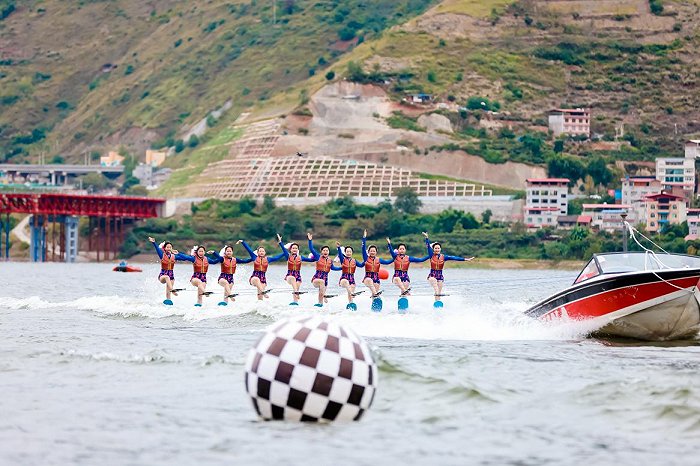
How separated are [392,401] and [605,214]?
123m

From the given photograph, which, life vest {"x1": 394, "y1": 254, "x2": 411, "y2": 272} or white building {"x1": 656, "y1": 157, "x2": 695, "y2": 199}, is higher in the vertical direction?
white building {"x1": 656, "y1": 157, "x2": 695, "y2": 199}

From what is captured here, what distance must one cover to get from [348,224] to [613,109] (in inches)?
2418

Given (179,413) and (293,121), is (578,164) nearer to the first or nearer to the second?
(293,121)

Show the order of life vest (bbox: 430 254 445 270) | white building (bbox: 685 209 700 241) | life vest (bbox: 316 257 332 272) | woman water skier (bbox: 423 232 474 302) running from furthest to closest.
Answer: white building (bbox: 685 209 700 241), life vest (bbox: 316 257 332 272), life vest (bbox: 430 254 445 270), woman water skier (bbox: 423 232 474 302)

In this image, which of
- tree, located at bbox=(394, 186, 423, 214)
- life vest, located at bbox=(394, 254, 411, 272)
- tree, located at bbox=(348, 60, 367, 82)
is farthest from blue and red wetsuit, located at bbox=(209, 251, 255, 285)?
tree, located at bbox=(348, 60, 367, 82)

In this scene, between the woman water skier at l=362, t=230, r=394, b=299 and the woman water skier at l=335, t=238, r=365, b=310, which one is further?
the woman water skier at l=335, t=238, r=365, b=310

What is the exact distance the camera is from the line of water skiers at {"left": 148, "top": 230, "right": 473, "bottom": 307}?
40094 millimetres

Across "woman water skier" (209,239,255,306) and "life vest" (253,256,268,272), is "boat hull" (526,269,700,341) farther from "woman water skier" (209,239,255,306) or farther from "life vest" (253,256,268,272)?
"woman water skier" (209,239,255,306)

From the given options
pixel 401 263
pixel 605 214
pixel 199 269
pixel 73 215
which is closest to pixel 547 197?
pixel 605 214

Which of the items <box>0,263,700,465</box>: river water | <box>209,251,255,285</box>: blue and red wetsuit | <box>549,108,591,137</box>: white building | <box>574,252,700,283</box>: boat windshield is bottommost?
<box>0,263,700,465</box>: river water

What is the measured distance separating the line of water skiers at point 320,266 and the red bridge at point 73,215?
10168 centimetres

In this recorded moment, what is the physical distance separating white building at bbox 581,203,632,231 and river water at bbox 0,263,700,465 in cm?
10697

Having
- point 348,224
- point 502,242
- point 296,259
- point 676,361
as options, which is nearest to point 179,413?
point 676,361

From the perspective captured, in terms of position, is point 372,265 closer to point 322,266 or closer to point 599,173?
point 322,266
